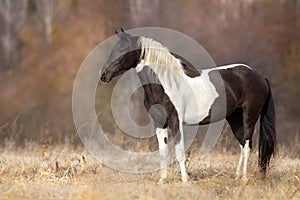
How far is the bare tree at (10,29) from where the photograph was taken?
99.1 ft

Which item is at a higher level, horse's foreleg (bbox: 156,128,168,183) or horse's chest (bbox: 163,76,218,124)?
horse's chest (bbox: 163,76,218,124)

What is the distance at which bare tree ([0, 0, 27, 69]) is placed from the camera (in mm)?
30219

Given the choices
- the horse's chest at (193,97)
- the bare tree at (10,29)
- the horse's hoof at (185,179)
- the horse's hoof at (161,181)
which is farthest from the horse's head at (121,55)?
the bare tree at (10,29)

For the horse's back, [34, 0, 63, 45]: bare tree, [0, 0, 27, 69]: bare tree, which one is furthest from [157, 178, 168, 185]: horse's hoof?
[34, 0, 63, 45]: bare tree

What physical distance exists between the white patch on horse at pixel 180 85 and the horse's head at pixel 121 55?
106 millimetres

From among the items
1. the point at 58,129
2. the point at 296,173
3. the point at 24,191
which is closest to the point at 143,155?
the point at 296,173

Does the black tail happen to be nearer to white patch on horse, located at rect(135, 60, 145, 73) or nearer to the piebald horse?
the piebald horse

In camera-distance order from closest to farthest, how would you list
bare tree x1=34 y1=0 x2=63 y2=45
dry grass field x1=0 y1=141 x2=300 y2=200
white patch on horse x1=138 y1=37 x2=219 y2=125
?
dry grass field x1=0 y1=141 x2=300 y2=200
white patch on horse x1=138 y1=37 x2=219 y2=125
bare tree x1=34 y1=0 x2=63 y2=45

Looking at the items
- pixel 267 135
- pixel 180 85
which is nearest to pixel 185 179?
pixel 180 85

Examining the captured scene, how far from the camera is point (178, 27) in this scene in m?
26.3

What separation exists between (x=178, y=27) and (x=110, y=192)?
20814 mm

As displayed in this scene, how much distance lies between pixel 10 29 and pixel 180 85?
26.4 m

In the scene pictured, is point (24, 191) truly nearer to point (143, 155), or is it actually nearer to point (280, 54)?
point (143, 155)

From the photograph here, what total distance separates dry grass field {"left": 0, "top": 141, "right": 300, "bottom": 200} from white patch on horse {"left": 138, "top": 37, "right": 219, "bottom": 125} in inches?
32.9
